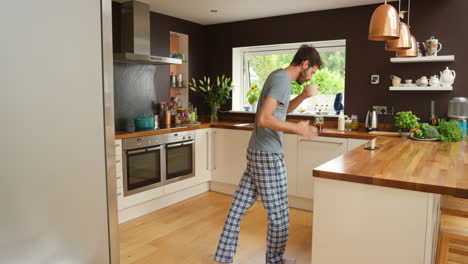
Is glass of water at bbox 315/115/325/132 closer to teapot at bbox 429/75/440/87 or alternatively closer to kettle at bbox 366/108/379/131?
kettle at bbox 366/108/379/131

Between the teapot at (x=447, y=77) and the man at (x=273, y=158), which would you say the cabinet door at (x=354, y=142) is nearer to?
the teapot at (x=447, y=77)

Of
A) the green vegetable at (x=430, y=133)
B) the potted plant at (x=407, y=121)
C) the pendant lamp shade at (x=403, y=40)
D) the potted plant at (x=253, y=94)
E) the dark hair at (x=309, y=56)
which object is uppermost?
the pendant lamp shade at (x=403, y=40)

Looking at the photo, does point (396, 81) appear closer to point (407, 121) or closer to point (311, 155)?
point (407, 121)

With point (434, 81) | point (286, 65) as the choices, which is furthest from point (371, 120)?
point (286, 65)

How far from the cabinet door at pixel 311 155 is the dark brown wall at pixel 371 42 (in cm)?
70

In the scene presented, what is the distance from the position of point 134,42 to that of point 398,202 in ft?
10.4

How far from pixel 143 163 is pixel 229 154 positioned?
1177 millimetres

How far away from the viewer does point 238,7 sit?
13.7 feet

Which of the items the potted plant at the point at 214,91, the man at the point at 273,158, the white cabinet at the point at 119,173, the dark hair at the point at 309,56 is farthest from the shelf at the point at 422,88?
the white cabinet at the point at 119,173

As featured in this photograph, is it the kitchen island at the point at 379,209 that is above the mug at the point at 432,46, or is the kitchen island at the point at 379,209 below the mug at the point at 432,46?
below

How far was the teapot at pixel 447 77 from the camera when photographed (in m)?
3.52

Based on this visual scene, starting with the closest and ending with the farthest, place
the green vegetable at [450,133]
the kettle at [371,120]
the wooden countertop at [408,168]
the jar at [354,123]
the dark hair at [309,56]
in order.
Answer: the wooden countertop at [408,168], the dark hair at [309,56], the green vegetable at [450,133], the kettle at [371,120], the jar at [354,123]

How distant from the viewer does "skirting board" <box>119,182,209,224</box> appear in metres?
3.59

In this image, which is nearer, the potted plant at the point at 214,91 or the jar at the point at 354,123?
the jar at the point at 354,123
